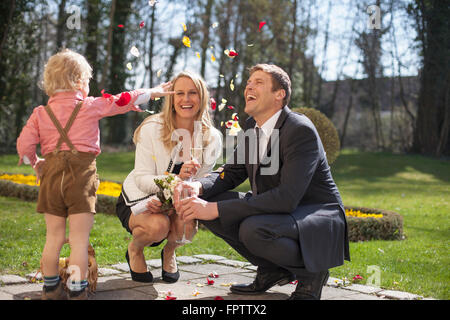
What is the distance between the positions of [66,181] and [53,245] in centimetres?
40

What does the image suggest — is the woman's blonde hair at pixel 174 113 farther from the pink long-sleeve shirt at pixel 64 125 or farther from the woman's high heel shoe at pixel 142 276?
the woman's high heel shoe at pixel 142 276

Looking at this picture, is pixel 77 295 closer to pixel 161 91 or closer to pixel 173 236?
pixel 173 236

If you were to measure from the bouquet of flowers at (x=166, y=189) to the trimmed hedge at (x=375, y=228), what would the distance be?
3.50 metres

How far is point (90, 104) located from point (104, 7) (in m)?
17.3

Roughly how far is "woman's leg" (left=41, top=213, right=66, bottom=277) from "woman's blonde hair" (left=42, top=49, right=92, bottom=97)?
81cm

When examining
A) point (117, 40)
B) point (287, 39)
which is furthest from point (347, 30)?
point (117, 40)

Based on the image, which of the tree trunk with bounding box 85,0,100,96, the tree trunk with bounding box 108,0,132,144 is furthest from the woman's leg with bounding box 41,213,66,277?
the tree trunk with bounding box 108,0,132,144

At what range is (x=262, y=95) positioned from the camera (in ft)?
11.6

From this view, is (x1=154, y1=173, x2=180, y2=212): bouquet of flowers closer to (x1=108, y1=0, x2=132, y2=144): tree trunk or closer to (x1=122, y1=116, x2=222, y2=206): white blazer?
(x1=122, y1=116, x2=222, y2=206): white blazer

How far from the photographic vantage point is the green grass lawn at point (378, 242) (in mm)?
4445

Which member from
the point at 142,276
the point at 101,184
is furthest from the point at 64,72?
the point at 101,184

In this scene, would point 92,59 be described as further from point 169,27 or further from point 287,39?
point 287,39

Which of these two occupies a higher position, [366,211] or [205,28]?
[205,28]
